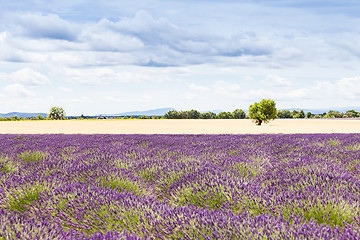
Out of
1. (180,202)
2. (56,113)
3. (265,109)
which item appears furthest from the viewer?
(56,113)

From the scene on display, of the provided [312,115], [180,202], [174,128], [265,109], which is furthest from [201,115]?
[180,202]

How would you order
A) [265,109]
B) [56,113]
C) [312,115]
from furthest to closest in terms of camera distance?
1. [312,115]
2. [56,113]
3. [265,109]

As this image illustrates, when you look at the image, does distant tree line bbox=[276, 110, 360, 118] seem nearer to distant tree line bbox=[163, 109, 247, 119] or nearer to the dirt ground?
distant tree line bbox=[163, 109, 247, 119]

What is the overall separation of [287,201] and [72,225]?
197cm

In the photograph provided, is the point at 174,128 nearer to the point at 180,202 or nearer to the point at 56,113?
the point at 180,202

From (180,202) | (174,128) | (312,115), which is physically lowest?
(180,202)

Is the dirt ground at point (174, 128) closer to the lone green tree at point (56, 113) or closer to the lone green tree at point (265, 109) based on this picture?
the lone green tree at point (265, 109)

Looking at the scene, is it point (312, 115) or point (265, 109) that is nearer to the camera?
point (265, 109)

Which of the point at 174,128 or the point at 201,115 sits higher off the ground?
the point at 201,115

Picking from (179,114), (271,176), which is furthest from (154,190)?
(179,114)

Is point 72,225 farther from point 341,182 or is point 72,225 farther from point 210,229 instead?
point 341,182

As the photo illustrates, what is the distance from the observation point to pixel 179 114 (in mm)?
81438

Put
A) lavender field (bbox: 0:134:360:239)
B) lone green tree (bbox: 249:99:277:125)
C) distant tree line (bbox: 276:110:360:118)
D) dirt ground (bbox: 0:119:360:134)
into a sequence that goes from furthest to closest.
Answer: distant tree line (bbox: 276:110:360:118)
lone green tree (bbox: 249:99:277:125)
dirt ground (bbox: 0:119:360:134)
lavender field (bbox: 0:134:360:239)

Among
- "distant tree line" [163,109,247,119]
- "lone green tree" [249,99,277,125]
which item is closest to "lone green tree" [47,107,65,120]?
"distant tree line" [163,109,247,119]
